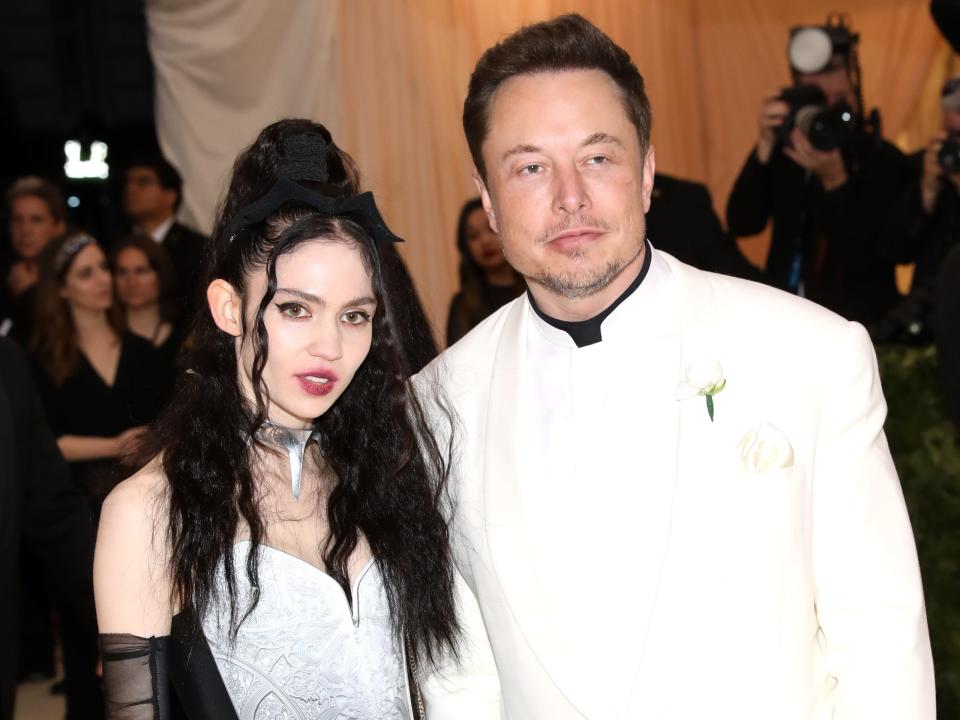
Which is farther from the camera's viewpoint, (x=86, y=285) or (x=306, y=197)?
(x=86, y=285)

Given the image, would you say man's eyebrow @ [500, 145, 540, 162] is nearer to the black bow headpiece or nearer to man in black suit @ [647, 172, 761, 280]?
the black bow headpiece

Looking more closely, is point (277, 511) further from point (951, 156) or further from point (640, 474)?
point (951, 156)

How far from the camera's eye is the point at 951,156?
4.09 meters

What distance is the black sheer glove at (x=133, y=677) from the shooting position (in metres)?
2.13

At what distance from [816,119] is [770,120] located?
6.7 inches

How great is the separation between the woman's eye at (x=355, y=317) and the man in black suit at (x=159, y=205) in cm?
350

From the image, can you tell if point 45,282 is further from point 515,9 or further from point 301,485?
point 301,485

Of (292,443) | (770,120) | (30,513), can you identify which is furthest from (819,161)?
(30,513)

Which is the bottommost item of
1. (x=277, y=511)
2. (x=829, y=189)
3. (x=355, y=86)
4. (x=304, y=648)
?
(x=304, y=648)

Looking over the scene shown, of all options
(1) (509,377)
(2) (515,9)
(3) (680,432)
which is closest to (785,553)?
(3) (680,432)

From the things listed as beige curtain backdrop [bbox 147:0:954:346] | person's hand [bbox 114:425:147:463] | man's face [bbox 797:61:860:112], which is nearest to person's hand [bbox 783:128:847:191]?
man's face [bbox 797:61:860:112]

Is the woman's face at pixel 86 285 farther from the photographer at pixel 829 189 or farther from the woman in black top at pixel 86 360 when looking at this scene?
the photographer at pixel 829 189

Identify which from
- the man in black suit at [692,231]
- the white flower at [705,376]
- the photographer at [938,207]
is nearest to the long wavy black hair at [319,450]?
the white flower at [705,376]

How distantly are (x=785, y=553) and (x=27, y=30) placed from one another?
643 cm
